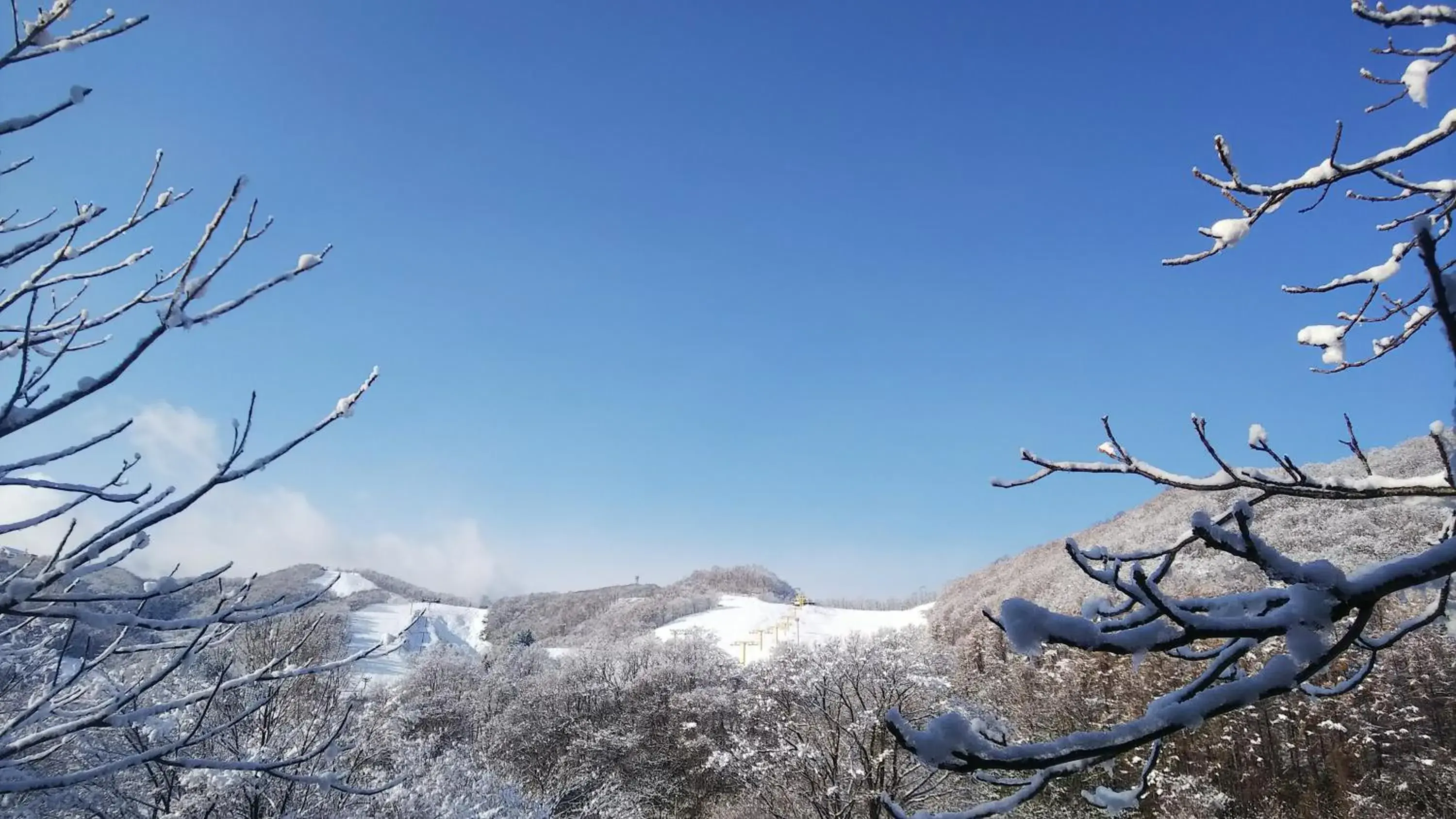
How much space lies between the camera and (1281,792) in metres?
14.2

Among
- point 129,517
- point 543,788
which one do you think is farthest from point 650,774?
point 129,517

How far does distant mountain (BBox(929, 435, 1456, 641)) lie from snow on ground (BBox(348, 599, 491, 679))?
3138 cm

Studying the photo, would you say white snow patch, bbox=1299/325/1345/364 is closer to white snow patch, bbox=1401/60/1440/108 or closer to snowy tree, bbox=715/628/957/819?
white snow patch, bbox=1401/60/1440/108

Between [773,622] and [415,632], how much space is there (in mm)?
29028

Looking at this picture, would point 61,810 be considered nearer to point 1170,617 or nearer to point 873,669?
point 1170,617

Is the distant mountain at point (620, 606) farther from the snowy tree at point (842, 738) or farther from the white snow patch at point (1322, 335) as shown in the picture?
the white snow patch at point (1322, 335)

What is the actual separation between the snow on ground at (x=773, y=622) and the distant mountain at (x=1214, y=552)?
8249mm

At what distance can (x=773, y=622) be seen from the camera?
6084 cm

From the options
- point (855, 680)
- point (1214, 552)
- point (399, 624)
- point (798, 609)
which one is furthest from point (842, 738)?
point (399, 624)

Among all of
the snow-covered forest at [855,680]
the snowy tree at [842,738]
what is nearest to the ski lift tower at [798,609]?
the snow-covered forest at [855,680]

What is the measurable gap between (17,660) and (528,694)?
2150 centimetres

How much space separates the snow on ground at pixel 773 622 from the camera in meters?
51.2

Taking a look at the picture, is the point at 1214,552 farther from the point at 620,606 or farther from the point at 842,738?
the point at 620,606

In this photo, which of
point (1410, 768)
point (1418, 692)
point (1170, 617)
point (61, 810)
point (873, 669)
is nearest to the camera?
point (1170, 617)
